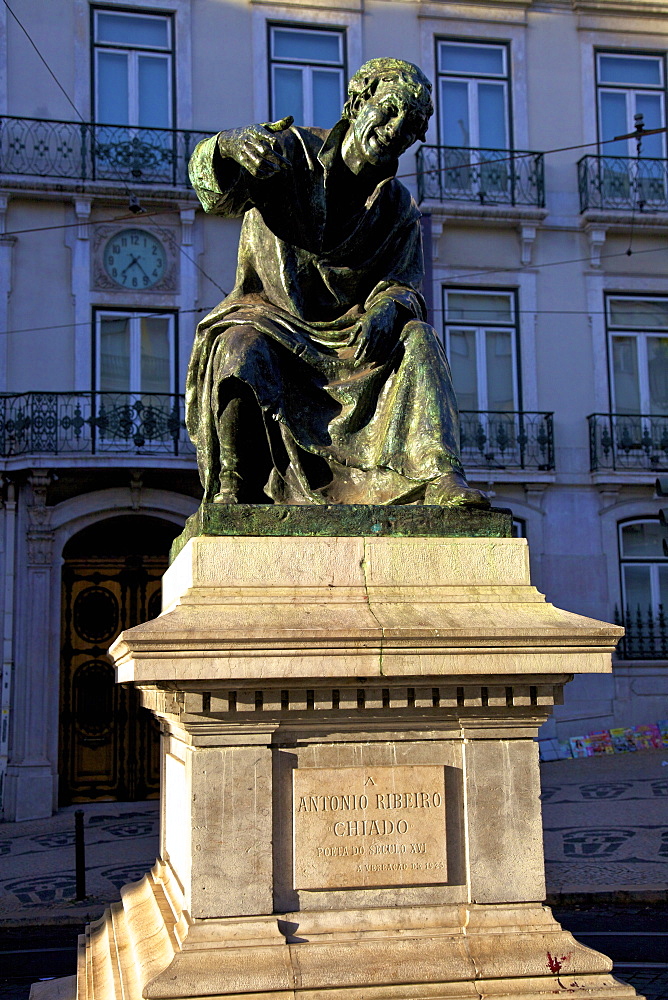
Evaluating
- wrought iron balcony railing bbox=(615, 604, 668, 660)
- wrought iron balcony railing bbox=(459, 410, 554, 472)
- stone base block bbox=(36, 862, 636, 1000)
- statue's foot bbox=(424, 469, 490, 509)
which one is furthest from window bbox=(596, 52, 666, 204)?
stone base block bbox=(36, 862, 636, 1000)

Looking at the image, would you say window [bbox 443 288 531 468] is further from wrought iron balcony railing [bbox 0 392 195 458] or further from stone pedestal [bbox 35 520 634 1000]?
stone pedestal [bbox 35 520 634 1000]

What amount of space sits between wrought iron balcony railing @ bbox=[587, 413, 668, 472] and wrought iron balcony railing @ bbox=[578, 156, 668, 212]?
3.58 meters

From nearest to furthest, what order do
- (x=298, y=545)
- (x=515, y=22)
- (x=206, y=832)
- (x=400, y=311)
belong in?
1. (x=206, y=832)
2. (x=298, y=545)
3. (x=400, y=311)
4. (x=515, y=22)

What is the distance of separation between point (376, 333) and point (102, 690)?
518 inches

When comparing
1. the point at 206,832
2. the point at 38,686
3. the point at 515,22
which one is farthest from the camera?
the point at 515,22

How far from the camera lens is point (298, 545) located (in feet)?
12.6

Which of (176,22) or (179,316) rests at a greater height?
(176,22)

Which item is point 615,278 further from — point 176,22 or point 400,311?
point 400,311

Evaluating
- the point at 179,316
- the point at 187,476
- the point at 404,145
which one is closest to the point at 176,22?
the point at 179,316

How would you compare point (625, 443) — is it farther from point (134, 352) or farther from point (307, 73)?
point (134, 352)

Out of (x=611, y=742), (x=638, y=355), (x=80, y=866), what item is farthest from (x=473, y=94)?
(x=80, y=866)

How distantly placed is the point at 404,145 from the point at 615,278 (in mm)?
15179

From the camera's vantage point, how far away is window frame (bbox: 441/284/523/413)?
1841cm

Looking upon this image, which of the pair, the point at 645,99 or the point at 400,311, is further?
the point at 645,99
